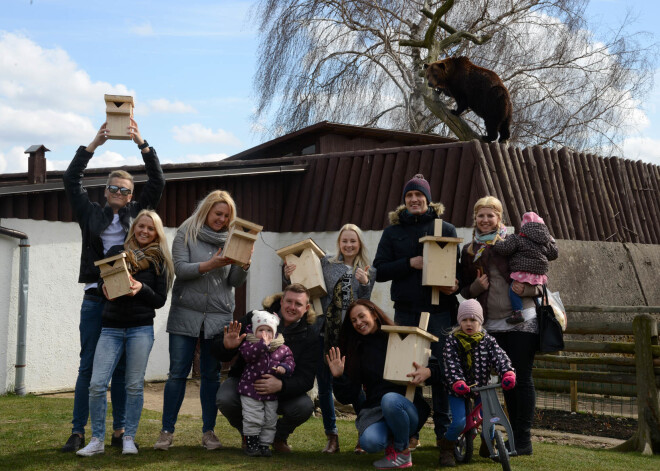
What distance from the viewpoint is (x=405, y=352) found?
17.1 ft

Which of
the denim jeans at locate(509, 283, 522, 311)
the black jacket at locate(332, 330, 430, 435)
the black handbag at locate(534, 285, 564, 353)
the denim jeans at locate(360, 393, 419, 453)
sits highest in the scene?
the denim jeans at locate(509, 283, 522, 311)

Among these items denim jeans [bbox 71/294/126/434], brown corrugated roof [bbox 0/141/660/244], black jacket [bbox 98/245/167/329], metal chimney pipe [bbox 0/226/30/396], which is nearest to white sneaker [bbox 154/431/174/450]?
denim jeans [bbox 71/294/126/434]

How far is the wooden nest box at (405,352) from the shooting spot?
5191mm

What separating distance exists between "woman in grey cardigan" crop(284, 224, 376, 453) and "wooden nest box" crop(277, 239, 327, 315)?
6cm

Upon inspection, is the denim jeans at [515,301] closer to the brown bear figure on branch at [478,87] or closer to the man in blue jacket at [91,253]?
the man in blue jacket at [91,253]

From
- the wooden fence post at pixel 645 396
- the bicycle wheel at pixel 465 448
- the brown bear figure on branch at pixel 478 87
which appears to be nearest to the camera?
the bicycle wheel at pixel 465 448

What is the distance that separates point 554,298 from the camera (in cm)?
595

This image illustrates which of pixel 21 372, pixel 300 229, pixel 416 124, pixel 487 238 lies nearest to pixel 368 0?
pixel 416 124

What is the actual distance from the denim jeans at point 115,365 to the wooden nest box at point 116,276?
337 millimetres

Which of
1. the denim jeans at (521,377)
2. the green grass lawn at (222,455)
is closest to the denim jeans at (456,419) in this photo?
the green grass lawn at (222,455)

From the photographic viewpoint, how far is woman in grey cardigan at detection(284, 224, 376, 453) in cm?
589

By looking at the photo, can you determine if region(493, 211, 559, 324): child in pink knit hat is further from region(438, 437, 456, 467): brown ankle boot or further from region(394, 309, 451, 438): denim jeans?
region(438, 437, 456, 467): brown ankle boot

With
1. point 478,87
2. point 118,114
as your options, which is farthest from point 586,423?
point 118,114

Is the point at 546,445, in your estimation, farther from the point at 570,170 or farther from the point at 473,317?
the point at 570,170
